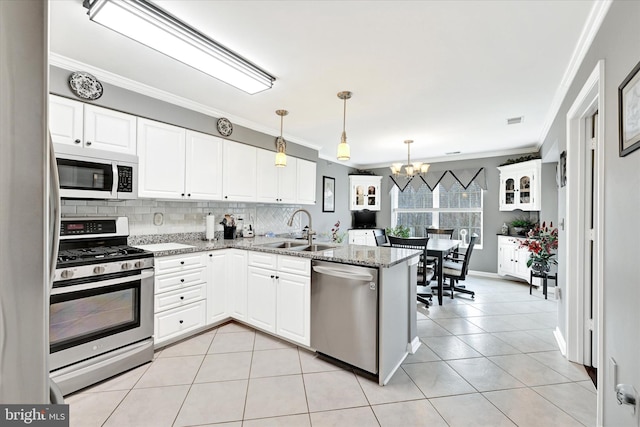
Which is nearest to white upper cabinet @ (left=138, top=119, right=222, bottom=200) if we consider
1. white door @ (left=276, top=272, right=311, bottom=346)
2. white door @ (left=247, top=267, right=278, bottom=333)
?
white door @ (left=247, top=267, right=278, bottom=333)

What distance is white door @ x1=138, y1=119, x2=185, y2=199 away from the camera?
269 cm

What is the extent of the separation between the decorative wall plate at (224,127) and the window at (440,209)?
14.4ft

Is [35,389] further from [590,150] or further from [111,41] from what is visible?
[590,150]

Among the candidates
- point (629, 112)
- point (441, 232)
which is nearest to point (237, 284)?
point (629, 112)

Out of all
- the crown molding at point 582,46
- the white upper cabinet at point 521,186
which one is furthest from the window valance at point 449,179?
the crown molding at point 582,46

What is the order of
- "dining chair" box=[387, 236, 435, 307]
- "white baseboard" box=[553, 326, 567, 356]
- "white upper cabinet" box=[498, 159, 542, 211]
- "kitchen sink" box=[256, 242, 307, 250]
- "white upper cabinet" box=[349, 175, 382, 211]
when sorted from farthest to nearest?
"white upper cabinet" box=[349, 175, 382, 211], "white upper cabinet" box=[498, 159, 542, 211], "dining chair" box=[387, 236, 435, 307], "kitchen sink" box=[256, 242, 307, 250], "white baseboard" box=[553, 326, 567, 356]

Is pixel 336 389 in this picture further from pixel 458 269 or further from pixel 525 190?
pixel 525 190

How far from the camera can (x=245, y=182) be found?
3.64m

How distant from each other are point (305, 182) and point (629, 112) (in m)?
3.74

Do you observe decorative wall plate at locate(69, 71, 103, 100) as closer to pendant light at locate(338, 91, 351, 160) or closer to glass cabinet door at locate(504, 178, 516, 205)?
pendant light at locate(338, 91, 351, 160)

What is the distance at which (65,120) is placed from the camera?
7.36 ft

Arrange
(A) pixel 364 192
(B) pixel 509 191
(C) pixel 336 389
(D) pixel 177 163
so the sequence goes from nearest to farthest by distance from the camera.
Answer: (C) pixel 336 389
(D) pixel 177 163
(B) pixel 509 191
(A) pixel 364 192

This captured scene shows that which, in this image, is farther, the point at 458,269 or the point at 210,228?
the point at 458,269

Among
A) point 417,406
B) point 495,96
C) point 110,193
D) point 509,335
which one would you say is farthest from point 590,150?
point 110,193
